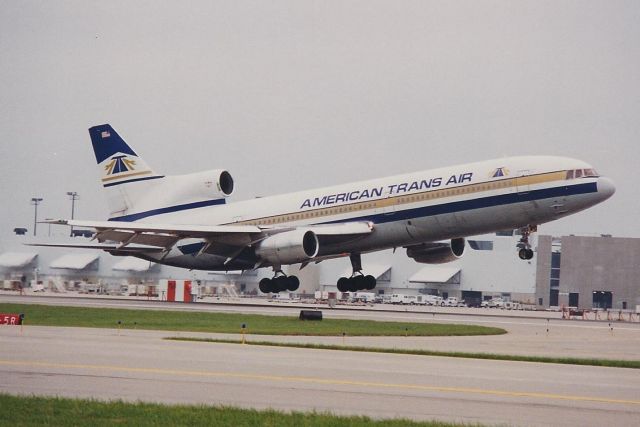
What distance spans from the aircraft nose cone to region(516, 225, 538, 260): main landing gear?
190 inches

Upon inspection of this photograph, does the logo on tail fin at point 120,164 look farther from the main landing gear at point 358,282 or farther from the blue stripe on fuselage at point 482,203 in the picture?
the blue stripe on fuselage at point 482,203

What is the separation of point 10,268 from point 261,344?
74.6 m

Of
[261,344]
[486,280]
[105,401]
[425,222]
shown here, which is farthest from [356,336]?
[486,280]

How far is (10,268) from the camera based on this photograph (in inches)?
4227

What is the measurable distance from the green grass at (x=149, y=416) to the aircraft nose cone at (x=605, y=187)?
3643 cm

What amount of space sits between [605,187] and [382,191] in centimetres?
1323

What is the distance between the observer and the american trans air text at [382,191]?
57.2 m

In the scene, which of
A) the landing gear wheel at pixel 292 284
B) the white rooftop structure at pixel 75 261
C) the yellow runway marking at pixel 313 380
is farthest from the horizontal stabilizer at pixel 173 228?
the white rooftop structure at pixel 75 261

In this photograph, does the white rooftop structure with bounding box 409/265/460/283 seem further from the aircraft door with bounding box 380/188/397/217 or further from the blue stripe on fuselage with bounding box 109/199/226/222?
the aircraft door with bounding box 380/188/397/217

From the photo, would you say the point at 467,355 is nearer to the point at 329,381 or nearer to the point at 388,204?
the point at 329,381

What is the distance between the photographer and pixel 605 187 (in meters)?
53.9

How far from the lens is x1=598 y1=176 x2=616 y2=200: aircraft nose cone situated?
5381 centimetres

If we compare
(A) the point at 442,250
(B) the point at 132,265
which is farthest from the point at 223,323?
(B) the point at 132,265

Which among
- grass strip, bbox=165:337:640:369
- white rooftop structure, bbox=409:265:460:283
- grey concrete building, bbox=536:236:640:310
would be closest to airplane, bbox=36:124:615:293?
grass strip, bbox=165:337:640:369
